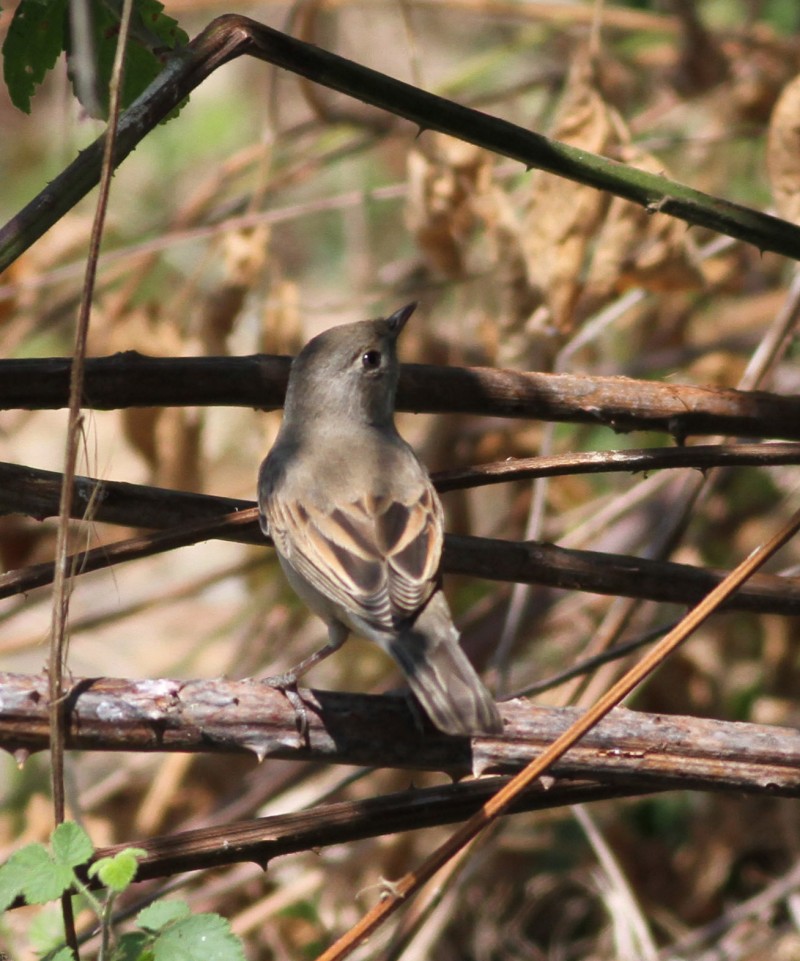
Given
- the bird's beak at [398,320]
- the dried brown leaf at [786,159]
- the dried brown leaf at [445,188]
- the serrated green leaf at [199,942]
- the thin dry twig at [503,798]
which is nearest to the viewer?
the serrated green leaf at [199,942]

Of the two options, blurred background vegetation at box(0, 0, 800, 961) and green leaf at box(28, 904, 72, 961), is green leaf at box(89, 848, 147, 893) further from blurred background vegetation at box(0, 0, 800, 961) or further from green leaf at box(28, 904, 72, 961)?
Answer: blurred background vegetation at box(0, 0, 800, 961)

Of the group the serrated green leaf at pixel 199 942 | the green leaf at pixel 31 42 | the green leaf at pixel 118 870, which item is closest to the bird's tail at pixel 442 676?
the serrated green leaf at pixel 199 942

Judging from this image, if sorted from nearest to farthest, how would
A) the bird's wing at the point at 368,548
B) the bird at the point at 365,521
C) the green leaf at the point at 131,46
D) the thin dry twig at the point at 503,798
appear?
the thin dry twig at the point at 503,798
the green leaf at the point at 131,46
the bird at the point at 365,521
the bird's wing at the point at 368,548

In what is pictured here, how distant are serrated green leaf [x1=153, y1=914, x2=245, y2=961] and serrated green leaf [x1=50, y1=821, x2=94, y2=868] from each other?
203mm

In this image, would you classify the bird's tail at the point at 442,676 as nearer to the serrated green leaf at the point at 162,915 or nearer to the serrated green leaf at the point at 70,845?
the serrated green leaf at the point at 162,915

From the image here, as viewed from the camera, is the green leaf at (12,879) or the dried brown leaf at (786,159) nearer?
the green leaf at (12,879)

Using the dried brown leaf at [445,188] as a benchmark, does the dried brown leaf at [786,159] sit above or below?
below

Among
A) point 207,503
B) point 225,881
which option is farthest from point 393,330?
point 225,881

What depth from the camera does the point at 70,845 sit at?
7.10 feet

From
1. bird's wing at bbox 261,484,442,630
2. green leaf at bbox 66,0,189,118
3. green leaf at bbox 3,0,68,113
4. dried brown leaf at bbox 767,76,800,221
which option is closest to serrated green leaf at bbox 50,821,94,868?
bird's wing at bbox 261,484,442,630

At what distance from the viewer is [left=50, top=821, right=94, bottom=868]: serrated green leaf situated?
2141 mm

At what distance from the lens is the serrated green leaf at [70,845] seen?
2141mm

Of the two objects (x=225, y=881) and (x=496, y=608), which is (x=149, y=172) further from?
(x=225, y=881)

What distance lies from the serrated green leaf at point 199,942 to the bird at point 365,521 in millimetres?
634
